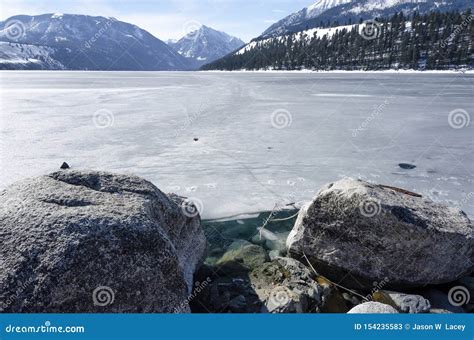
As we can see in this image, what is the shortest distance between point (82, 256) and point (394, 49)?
11344cm

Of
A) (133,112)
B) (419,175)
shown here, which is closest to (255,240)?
(419,175)

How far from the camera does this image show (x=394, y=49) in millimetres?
102188

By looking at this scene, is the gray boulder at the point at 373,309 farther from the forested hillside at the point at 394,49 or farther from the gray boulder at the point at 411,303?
the forested hillside at the point at 394,49

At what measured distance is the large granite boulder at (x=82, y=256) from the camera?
3.18 metres

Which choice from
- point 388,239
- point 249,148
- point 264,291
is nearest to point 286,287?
point 264,291

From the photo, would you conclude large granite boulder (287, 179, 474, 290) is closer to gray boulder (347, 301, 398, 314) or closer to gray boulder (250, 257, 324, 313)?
gray boulder (250, 257, 324, 313)

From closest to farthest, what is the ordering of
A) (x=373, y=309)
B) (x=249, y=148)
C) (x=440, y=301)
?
(x=373, y=309)
(x=440, y=301)
(x=249, y=148)

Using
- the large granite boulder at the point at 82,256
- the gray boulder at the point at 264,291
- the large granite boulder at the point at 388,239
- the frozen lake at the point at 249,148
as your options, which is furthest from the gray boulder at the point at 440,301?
the large granite boulder at the point at 82,256

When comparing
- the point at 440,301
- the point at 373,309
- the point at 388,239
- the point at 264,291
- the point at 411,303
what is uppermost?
the point at 388,239

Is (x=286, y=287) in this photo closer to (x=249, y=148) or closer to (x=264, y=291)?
(x=264, y=291)

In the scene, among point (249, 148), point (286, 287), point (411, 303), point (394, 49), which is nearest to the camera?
point (411, 303)

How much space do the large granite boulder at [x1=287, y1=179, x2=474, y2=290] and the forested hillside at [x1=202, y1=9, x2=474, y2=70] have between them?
89937 mm

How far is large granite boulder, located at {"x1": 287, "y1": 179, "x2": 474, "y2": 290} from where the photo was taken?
491 centimetres
